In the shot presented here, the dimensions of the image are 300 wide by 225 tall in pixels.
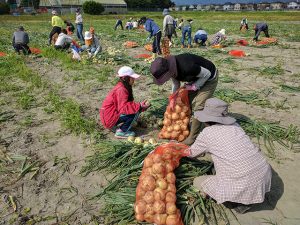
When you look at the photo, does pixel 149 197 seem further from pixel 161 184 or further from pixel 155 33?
pixel 155 33

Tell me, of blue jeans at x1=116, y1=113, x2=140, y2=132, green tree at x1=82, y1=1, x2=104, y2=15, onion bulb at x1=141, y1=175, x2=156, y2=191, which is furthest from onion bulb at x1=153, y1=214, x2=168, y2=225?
green tree at x1=82, y1=1, x2=104, y2=15

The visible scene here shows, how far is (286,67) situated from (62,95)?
6.46 metres

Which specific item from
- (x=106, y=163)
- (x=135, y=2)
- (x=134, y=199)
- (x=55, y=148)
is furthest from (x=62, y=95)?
(x=135, y=2)

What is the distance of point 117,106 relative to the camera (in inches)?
172

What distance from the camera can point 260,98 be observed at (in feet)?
19.3

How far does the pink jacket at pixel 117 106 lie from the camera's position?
13.9 ft

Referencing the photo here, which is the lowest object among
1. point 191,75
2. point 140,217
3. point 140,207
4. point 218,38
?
point 140,217

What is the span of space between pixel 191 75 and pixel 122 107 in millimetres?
1153

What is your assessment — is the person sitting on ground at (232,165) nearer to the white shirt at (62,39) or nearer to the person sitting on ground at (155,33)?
the person sitting on ground at (155,33)

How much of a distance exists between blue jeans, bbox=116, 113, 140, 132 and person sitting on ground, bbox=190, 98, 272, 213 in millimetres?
1659

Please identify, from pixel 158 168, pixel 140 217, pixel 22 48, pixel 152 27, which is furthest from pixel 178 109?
pixel 22 48

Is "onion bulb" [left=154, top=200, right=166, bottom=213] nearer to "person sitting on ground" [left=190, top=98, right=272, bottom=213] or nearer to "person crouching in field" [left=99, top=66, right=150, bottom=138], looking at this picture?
"person sitting on ground" [left=190, top=98, right=272, bottom=213]

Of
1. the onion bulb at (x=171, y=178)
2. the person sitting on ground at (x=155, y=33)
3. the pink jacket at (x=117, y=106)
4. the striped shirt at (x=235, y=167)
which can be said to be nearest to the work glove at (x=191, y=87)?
the pink jacket at (x=117, y=106)

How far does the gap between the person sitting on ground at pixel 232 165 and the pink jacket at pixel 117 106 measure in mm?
1605
